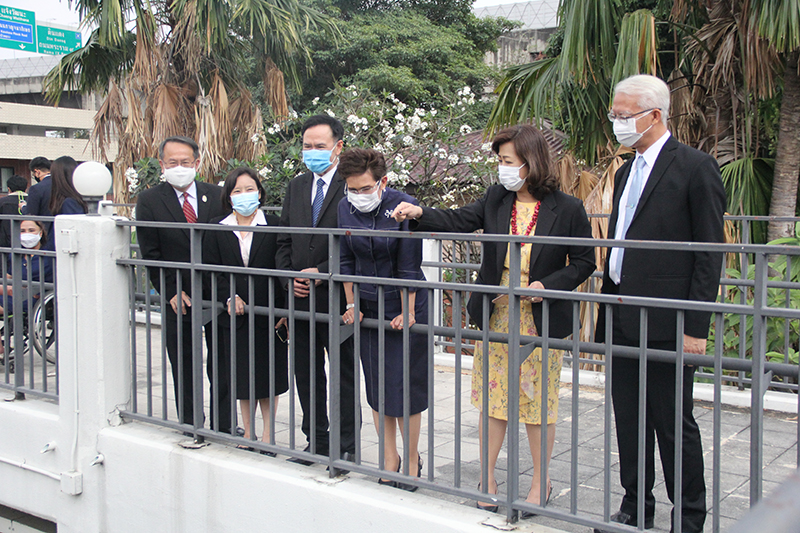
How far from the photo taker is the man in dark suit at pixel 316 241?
13.8 feet

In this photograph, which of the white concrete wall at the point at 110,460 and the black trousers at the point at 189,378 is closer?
the white concrete wall at the point at 110,460

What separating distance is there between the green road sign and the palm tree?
1326cm

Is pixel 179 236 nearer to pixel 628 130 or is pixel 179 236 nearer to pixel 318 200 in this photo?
pixel 318 200

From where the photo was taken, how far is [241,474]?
12.6ft

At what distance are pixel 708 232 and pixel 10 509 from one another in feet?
15.8

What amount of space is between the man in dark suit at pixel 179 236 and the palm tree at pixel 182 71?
6674 millimetres

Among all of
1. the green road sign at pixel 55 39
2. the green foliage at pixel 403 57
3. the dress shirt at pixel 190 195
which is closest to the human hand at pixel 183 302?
the dress shirt at pixel 190 195

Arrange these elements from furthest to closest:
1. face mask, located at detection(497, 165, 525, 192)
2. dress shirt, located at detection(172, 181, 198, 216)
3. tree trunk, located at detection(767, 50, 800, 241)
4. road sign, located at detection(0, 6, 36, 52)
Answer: road sign, located at detection(0, 6, 36, 52), tree trunk, located at detection(767, 50, 800, 241), dress shirt, located at detection(172, 181, 198, 216), face mask, located at detection(497, 165, 525, 192)

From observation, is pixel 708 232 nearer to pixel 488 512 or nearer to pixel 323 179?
pixel 488 512

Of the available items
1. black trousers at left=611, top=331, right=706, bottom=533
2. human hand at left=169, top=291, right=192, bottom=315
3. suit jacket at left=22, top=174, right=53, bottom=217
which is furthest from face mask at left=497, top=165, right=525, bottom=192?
suit jacket at left=22, top=174, right=53, bottom=217

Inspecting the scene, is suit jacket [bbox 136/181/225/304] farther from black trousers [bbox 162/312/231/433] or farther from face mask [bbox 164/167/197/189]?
black trousers [bbox 162/312/231/433]

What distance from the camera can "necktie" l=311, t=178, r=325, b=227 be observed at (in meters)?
4.32

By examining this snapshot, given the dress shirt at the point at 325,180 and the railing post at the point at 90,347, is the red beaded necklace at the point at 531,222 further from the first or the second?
the railing post at the point at 90,347

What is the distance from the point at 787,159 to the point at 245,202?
5.71 m
